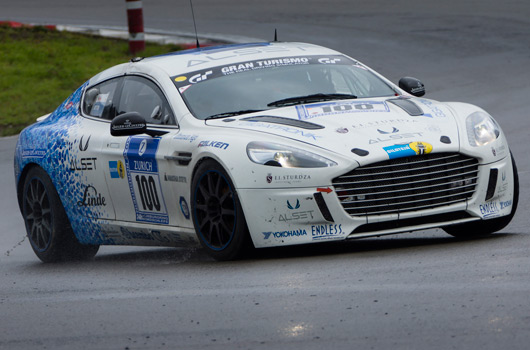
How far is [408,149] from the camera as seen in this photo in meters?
6.63

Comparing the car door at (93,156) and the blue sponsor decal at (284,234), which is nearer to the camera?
the blue sponsor decal at (284,234)

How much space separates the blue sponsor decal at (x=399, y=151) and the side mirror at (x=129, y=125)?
1.79 m

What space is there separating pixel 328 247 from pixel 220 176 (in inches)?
40.9

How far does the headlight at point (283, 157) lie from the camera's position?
6.57 metres

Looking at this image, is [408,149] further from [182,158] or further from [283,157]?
[182,158]

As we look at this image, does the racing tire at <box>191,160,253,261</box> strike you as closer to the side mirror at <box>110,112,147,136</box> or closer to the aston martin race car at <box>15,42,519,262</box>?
the aston martin race car at <box>15,42,519,262</box>

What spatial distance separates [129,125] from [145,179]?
1.21ft

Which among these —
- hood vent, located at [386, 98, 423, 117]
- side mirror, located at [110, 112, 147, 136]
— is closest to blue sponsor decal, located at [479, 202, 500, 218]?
hood vent, located at [386, 98, 423, 117]

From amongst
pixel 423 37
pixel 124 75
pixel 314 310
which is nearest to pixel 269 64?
pixel 124 75

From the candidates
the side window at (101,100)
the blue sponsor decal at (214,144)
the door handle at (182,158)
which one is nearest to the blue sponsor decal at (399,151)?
the blue sponsor decal at (214,144)

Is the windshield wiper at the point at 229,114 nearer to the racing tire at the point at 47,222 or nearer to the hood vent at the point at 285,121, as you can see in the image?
the hood vent at the point at 285,121

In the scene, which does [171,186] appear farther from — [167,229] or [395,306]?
[395,306]

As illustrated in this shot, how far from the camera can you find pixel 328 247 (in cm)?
747

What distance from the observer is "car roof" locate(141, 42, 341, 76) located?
806 cm
